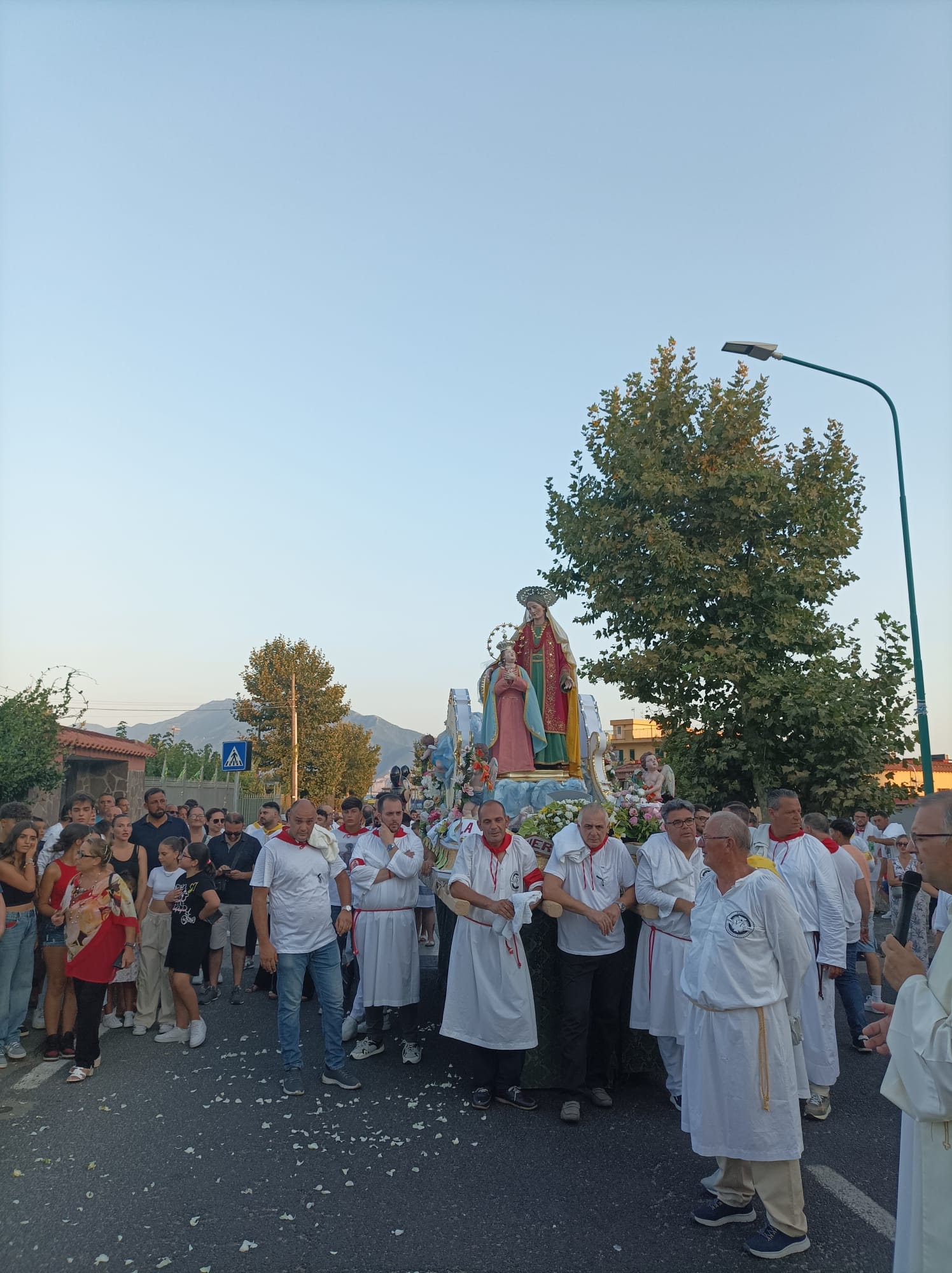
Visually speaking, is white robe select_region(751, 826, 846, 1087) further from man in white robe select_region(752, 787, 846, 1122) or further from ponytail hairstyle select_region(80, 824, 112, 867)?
ponytail hairstyle select_region(80, 824, 112, 867)

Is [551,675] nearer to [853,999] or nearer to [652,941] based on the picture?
[853,999]

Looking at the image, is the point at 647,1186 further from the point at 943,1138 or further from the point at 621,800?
the point at 621,800

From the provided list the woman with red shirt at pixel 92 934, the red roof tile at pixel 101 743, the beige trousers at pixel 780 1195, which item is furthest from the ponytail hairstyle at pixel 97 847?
the red roof tile at pixel 101 743

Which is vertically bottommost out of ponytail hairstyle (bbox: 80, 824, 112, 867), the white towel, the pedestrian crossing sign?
the white towel

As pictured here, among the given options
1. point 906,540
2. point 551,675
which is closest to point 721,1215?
point 551,675

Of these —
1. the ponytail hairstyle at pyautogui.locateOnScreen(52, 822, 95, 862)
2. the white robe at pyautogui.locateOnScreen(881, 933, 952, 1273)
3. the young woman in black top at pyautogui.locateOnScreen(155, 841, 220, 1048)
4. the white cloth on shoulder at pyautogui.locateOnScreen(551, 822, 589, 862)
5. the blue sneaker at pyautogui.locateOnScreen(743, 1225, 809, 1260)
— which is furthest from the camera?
the young woman in black top at pyautogui.locateOnScreen(155, 841, 220, 1048)

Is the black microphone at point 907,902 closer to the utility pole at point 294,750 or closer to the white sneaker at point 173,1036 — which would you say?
the white sneaker at point 173,1036

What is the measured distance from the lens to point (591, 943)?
597 centimetres

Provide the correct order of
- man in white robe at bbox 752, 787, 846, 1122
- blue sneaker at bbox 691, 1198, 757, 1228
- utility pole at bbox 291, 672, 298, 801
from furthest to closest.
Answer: utility pole at bbox 291, 672, 298, 801
man in white robe at bbox 752, 787, 846, 1122
blue sneaker at bbox 691, 1198, 757, 1228

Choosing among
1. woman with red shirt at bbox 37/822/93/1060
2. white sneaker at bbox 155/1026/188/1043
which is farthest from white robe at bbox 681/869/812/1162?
woman with red shirt at bbox 37/822/93/1060

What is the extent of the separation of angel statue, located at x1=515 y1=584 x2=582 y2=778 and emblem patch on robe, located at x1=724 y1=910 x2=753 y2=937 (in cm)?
613

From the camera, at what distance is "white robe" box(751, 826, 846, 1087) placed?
5.68 meters

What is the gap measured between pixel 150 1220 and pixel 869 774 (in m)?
16.3

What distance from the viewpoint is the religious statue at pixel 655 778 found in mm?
9773
